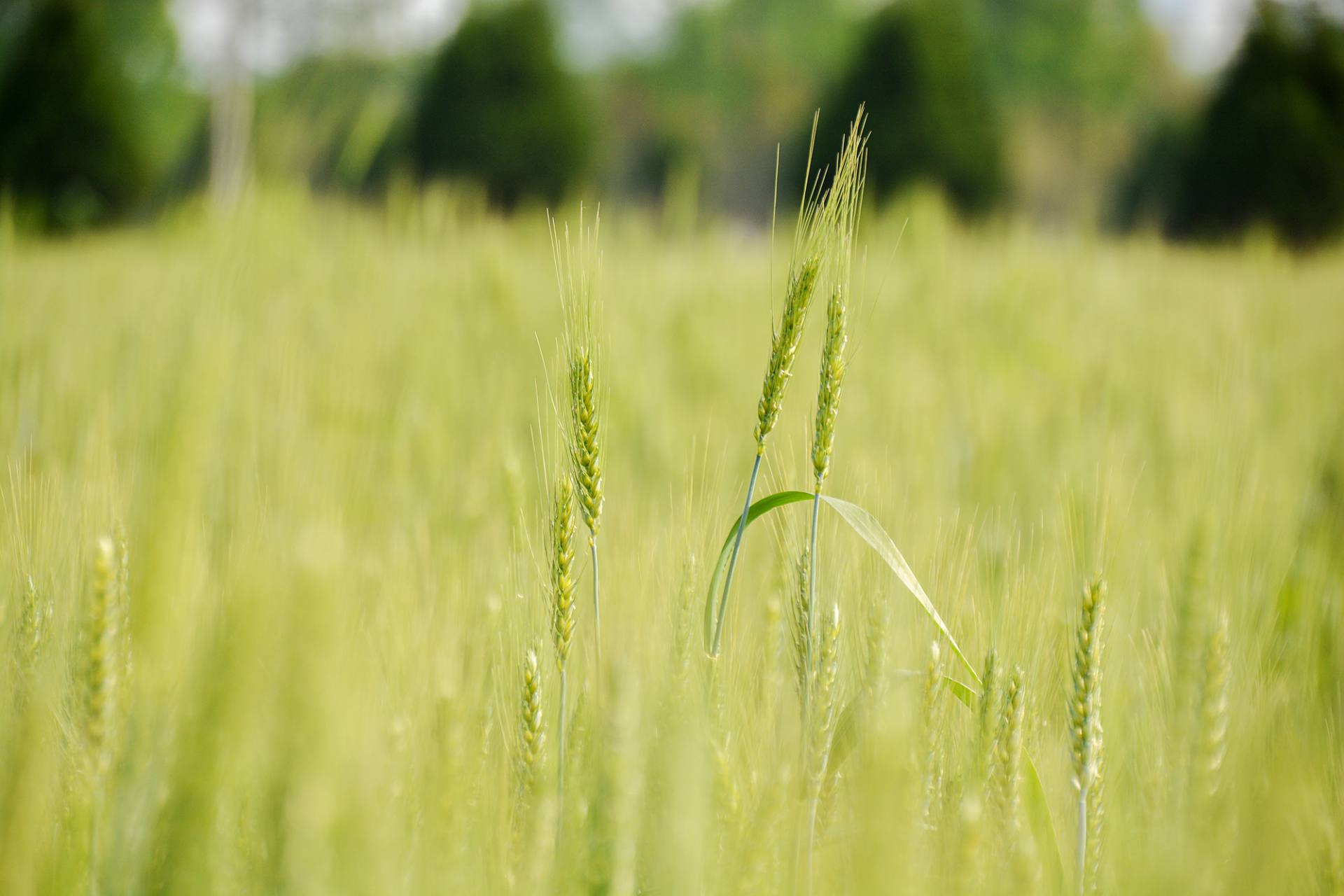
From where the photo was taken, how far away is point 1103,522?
909 mm

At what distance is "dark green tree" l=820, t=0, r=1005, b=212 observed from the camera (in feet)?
28.1

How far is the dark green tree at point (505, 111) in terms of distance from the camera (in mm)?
8422

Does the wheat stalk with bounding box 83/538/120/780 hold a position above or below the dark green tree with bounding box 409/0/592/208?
below

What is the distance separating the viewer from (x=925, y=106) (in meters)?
8.67

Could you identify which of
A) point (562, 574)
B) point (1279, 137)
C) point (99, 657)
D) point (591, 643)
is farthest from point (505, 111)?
point (99, 657)

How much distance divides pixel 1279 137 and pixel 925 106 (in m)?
3.78

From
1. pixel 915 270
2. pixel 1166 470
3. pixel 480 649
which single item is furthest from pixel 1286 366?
pixel 480 649

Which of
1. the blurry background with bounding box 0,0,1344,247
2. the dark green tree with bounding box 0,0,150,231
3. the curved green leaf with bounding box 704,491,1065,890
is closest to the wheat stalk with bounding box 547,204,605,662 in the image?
the curved green leaf with bounding box 704,491,1065,890

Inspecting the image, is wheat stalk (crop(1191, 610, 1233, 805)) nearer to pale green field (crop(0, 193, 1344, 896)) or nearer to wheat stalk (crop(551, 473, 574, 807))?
pale green field (crop(0, 193, 1344, 896))

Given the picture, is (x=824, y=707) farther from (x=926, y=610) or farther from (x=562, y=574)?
(x=562, y=574)

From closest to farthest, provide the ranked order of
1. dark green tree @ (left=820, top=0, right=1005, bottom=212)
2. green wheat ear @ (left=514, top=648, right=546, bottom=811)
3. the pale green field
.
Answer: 1. the pale green field
2. green wheat ear @ (left=514, top=648, right=546, bottom=811)
3. dark green tree @ (left=820, top=0, right=1005, bottom=212)

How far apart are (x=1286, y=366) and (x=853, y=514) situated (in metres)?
3.27

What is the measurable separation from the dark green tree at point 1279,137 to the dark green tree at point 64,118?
38.0 ft

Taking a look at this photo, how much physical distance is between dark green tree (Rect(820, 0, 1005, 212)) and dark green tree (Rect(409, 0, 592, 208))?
8.60 feet
